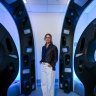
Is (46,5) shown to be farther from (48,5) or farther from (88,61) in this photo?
(88,61)

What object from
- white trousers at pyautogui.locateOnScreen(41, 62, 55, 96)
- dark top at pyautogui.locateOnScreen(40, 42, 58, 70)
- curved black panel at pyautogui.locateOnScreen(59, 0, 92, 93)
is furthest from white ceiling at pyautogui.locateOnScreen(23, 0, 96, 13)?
white trousers at pyautogui.locateOnScreen(41, 62, 55, 96)

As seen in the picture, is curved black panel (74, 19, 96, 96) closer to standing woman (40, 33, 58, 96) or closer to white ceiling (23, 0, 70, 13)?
standing woman (40, 33, 58, 96)

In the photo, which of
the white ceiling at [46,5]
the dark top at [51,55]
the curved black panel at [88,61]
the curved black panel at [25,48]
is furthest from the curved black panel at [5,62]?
the curved black panel at [88,61]

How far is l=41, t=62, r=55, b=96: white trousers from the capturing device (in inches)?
86.9

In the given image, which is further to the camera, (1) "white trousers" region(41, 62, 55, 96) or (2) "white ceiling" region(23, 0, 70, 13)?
(2) "white ceiling" region(23, 0, 70, 13)

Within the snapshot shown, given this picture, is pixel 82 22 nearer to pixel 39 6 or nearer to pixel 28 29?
pixel 39 6

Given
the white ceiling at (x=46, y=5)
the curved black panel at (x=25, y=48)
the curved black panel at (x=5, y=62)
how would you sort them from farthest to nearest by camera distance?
the white ceiling at (x=46, y=5), the curved black panel at (x=25, y=48), the curved black panel at (x=5, y=62)

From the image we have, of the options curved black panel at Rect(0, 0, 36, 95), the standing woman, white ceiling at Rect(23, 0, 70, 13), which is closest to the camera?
the standing woman

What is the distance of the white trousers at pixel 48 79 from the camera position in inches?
86.9

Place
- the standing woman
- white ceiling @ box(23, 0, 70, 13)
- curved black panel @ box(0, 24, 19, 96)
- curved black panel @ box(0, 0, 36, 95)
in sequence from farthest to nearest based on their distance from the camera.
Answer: white ceiling @ box(23, 0, 70, 13), curved black panel @ box(0, 0, 36, 95), the standing woman, curved black panel @ box(0, 24, 19, 96)

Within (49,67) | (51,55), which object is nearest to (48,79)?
(49,67)

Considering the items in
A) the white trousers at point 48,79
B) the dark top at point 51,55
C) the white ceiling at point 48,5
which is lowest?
the white trousers at point 48,79

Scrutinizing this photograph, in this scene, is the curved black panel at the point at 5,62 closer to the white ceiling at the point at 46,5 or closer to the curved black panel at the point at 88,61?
the white ceiling at the point at 46,5

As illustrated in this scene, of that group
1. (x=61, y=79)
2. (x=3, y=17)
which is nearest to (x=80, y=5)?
(x=61, y=79)
